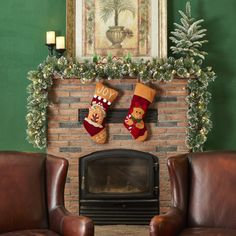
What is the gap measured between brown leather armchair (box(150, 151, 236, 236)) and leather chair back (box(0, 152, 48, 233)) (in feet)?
2.86

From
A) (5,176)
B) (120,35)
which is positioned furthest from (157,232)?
(120,35)

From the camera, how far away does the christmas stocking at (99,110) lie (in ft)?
15.3

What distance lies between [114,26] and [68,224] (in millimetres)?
2574

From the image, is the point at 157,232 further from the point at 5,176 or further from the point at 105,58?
the point at 105,58

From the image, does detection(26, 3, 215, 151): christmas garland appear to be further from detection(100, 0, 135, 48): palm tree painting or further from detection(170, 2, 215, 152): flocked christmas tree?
detection(100, 0, 135, 48): palm tree painting

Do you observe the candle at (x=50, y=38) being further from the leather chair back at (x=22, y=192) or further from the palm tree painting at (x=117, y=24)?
the leather chair back at (x=22, y=192)

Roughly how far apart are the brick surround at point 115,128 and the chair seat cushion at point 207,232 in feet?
5.63

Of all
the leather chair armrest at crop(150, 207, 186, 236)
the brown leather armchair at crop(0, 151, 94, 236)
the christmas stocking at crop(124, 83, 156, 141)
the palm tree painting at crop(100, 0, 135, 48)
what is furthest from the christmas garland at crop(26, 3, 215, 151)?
the leather chair armrest at crop(150, 207, 186, 236)

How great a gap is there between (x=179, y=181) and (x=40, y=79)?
78.1 inches

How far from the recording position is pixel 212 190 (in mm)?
3256

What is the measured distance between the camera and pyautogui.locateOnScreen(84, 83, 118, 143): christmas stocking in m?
4.65

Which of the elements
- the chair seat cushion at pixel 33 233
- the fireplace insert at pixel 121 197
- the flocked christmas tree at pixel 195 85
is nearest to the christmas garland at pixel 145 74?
the flocked christmas tree at pixel 195 85

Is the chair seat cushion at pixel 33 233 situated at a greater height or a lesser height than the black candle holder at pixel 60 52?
lesser

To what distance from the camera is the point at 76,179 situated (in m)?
4.79
